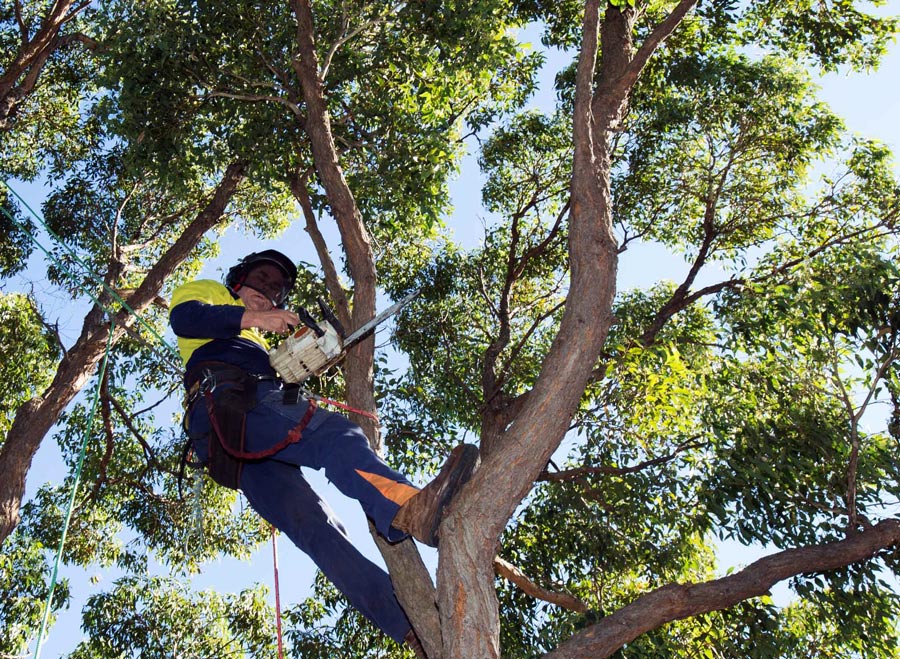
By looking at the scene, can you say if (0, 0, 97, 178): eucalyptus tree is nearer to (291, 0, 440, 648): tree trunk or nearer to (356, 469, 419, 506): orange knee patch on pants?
(291, 0, 440, 648): tree trunk

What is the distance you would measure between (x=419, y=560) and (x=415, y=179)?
3.33 meters

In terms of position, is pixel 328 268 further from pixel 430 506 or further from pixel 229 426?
pixel 430 506

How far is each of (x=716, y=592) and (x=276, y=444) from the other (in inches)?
103

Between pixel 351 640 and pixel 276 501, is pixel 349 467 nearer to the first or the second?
pixel 276 501

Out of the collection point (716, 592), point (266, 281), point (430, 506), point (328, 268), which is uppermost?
point (328, 268)

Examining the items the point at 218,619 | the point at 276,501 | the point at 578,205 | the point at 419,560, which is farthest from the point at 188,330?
the point at 218,619

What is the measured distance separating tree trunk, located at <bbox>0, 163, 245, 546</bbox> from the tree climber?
A: 2.79m

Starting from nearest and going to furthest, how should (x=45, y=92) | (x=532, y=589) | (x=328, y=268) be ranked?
(x=328, y=268)
(x=532, y=589)
(x=45, y=92)

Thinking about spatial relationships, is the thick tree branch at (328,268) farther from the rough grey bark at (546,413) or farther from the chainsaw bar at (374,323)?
the rough grey bark at (546,413)

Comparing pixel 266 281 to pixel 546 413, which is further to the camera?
pixel 266 281

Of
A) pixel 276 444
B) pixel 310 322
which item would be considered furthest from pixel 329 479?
pixel 310 322

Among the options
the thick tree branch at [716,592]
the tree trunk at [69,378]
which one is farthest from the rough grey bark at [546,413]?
the tree trunk at [69,378]

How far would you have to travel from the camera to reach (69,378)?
27.6 ft

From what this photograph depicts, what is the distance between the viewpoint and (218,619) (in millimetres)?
10023
